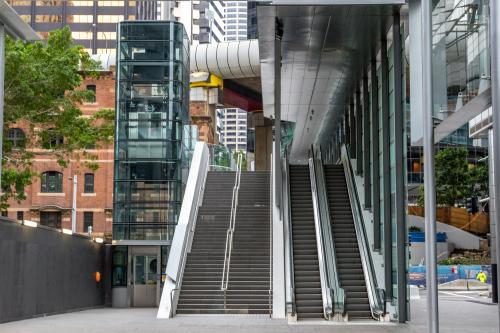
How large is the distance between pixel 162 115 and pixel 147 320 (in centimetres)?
1174

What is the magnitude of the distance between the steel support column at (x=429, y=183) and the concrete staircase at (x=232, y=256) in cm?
941

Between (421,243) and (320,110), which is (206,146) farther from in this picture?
(421,243)

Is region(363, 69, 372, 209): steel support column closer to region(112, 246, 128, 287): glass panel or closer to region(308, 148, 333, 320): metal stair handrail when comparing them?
region(308, 148, 333, 320): metal stair handrail

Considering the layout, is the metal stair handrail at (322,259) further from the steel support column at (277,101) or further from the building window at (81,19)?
the building window at (81,19)

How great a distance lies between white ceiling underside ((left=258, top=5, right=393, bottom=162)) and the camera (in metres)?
20.5

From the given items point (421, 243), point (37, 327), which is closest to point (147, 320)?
point (37, 327)

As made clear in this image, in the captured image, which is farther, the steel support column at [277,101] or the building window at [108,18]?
the building window at [108,18]

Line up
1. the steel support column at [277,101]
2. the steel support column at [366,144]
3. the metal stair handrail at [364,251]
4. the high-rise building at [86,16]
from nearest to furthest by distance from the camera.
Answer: the metal stair handrail at [364,251] < the steel support column at [277,101] < the steel support column at [366,144] < the high-rise building at [86,16]

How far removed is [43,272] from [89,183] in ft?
129

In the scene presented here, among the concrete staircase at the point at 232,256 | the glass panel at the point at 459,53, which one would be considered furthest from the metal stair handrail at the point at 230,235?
the glass panel at the point at 459,53

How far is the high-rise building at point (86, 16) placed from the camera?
122188 millimetres

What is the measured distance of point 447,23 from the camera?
15.7m

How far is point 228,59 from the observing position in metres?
41.9

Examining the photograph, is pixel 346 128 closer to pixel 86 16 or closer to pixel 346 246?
pixel 346 246
